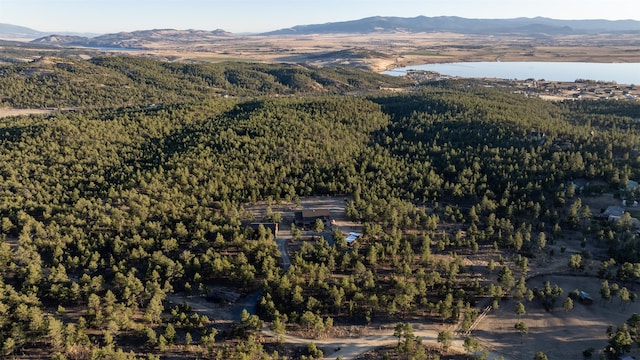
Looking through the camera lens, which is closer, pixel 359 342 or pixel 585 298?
pixel 359 342

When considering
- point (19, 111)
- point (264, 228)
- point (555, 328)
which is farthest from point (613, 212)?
point (19, 111)

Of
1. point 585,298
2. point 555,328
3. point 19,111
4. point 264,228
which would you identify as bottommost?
point 555,328

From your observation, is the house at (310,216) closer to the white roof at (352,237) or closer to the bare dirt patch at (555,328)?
the white roof at (352,237)

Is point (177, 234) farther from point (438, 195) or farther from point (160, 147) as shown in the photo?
point (438, 195)

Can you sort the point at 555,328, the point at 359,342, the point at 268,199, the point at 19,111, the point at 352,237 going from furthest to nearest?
the point at 19,111, the point at 268,199, the point at 352,237, the point at 555,328, the point at 359,342

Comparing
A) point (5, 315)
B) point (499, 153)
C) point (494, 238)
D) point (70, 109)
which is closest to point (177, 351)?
point (5, 315)

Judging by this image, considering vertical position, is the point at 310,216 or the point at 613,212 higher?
the point at 613,212

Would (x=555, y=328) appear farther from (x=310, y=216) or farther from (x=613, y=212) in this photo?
(x=310, y=216)
